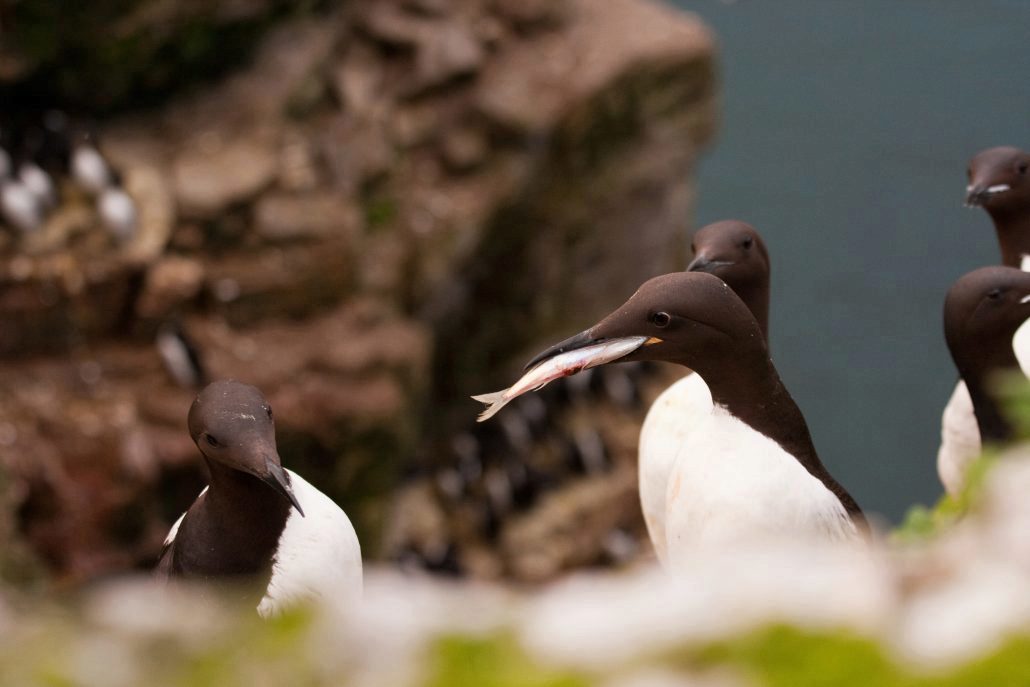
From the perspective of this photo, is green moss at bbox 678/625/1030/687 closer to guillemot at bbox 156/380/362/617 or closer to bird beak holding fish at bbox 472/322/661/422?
bird beak holding fish at bbox 472/322/661/422

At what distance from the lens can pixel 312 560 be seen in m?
3.76

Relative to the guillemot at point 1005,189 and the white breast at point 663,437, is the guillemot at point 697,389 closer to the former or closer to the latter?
the white breast at point 663,437

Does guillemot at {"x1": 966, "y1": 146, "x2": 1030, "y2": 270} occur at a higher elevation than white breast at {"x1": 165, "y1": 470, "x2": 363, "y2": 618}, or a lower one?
higher

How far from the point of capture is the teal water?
16.6 m

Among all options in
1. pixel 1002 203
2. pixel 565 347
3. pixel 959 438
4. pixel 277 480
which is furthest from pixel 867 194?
pixel 277 480

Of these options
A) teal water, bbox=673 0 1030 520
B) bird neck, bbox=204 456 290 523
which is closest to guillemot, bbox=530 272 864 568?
bird neck, bbox=204 456 290 523

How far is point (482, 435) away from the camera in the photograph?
14805 millimetres

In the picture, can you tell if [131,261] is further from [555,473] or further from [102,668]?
[102,668]

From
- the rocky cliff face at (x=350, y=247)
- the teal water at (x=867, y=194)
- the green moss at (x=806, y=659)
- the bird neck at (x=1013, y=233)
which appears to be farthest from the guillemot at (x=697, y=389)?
the teal water at (x=867, y=194)

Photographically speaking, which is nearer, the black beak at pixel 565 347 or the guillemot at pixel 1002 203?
the black beak at pixel 565 347

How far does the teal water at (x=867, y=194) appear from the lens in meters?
16.6

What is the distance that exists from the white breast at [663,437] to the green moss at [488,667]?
8.55ft

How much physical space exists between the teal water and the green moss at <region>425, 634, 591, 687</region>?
1478cm

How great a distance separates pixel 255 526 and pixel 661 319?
4.13 feet
